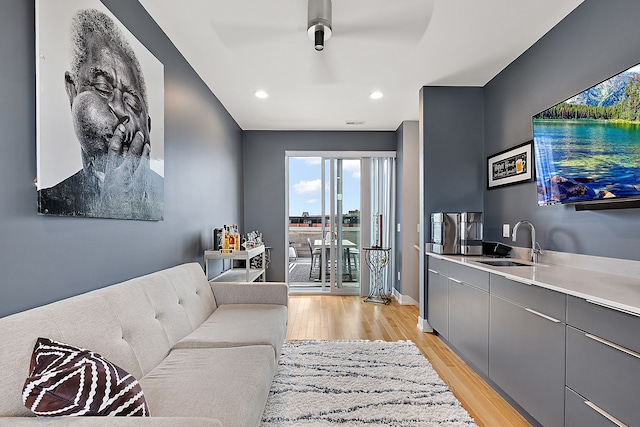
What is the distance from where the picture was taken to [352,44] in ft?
9.13

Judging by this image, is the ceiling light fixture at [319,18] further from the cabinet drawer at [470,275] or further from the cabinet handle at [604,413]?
the cabinet handle at [604,413]

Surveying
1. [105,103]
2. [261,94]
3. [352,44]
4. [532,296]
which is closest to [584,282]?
[532,296]

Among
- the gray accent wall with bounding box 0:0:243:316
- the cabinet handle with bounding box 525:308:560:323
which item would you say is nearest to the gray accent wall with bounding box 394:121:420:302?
the gray accent wall with bounding box 0:0:243:316

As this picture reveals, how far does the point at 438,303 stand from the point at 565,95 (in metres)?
2.04

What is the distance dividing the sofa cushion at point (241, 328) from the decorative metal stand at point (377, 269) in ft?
8.80

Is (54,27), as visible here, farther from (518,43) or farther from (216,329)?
(518,43)

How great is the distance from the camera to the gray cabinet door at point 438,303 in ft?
10.4

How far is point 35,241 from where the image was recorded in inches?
54.8

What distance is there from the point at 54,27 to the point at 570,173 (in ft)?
9.44

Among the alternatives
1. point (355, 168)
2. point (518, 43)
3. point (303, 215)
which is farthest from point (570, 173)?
point (303, 215)

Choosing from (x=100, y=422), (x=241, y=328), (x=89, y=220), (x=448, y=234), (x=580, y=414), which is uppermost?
(x=89, y=220)

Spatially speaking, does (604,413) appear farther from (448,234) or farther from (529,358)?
(448,234)

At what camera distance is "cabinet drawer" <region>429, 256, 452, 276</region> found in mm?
3162

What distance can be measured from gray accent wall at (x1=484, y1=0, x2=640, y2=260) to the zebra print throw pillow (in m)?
2.54
